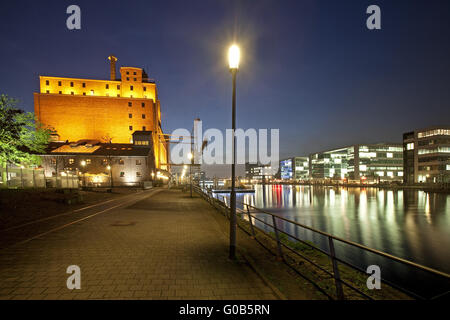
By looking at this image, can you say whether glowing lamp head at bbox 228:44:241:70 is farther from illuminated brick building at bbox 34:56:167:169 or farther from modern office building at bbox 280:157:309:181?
modern office building at bbox 280:157:309:181

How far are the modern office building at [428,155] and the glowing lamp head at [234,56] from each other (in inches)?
3500

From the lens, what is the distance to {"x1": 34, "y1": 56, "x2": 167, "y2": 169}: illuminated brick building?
213 ft

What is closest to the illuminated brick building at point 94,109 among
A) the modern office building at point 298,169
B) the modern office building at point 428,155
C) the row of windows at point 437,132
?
the modern office building at point 428,155

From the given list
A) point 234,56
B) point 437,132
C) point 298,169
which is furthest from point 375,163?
point 234,56

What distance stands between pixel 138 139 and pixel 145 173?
1227cm

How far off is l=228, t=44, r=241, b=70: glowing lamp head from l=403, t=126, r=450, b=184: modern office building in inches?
3500

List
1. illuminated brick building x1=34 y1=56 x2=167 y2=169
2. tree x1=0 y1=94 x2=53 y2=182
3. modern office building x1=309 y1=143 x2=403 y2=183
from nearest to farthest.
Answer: tree x1=0 y1=94 x2=53 y2=182, illuminated brick building x1=34 y1=56 x2=167 y2=169, modern office building x1=309 y1=143 x2=403 y2=183

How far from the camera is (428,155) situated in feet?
234

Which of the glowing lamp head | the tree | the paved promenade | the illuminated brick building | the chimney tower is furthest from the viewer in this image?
the chimney tower

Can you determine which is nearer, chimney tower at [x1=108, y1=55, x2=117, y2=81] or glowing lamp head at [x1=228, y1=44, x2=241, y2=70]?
glowing lamp head at [x1=228, y1=44, x2=241, y2=70]

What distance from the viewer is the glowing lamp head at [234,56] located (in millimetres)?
5895

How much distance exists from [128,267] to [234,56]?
599cm

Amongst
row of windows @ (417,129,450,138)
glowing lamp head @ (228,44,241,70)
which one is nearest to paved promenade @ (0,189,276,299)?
glowing lamp head @ (228,44,241,70)
